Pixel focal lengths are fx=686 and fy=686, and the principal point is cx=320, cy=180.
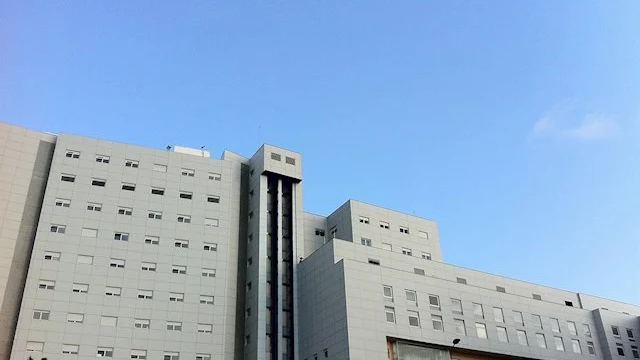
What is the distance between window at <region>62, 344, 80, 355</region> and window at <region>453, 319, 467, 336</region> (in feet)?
110

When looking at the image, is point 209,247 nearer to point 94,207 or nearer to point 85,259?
point 94,207

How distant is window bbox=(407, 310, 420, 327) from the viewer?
61.1m

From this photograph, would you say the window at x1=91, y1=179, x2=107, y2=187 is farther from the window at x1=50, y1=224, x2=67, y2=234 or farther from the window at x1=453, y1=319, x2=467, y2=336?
the window at x1=453, y1=319, x2=467, y2=336

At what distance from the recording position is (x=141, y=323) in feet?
204

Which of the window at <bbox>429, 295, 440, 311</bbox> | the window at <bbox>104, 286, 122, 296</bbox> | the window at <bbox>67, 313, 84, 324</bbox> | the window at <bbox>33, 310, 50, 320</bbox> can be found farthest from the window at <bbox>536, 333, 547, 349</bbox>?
the window at <bbox>33, 310, 50, 320</bbox>

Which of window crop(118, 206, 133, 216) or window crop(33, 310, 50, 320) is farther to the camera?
window crop(118, 206, 133, 216)

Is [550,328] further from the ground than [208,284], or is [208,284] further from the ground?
[208,284]

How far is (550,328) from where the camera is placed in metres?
68.4

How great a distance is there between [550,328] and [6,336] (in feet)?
166

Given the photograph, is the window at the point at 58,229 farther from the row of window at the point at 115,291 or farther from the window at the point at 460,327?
the window at the point at 460,327

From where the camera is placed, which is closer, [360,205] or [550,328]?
[550,328]

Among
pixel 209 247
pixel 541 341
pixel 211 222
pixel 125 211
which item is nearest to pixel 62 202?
pixel 125 211

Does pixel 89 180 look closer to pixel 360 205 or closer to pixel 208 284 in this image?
pixel 208 284

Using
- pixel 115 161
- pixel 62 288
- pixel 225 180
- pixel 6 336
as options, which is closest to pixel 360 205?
pixel 225 180
